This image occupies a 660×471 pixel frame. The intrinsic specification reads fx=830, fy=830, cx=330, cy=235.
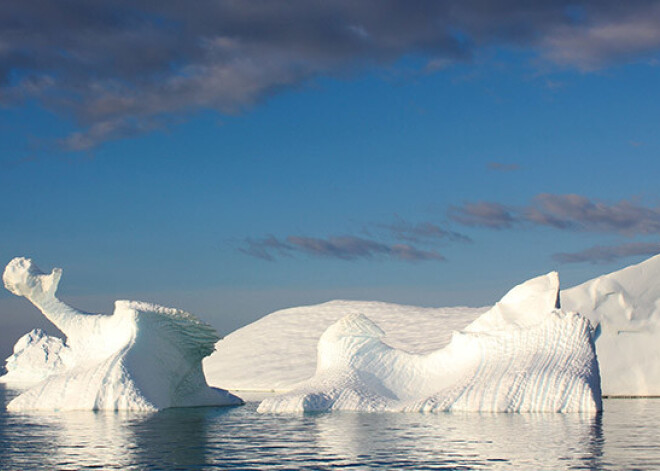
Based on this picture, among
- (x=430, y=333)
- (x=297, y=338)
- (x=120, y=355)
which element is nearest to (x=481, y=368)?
(x=120, y=355)

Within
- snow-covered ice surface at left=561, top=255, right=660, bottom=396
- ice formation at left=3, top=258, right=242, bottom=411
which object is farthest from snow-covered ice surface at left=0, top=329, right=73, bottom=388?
snow-covered ice surface at left=561, top=255, right=660, bottom=396

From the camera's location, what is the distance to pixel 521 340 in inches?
731

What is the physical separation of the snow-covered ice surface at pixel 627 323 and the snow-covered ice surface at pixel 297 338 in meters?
7.27

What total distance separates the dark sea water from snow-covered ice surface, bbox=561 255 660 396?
32.5 ft

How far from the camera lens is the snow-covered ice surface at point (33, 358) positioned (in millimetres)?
63975

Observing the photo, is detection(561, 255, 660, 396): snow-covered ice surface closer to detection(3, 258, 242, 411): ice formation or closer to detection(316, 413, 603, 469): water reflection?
detection(316, 413, 603, 469): water reflection

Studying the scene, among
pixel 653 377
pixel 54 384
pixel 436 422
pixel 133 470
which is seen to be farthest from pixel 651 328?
pixel 133 470

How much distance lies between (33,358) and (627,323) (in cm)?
5080

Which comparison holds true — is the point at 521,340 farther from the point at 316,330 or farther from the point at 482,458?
the point at 316,330

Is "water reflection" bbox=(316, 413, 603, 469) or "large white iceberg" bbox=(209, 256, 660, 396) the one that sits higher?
"large white iceberg" bbox=(209, 256, 660, 396)

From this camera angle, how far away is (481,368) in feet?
61.3

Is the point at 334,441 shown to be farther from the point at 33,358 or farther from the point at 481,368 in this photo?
the point at 33,358

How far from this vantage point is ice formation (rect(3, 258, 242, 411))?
19.5 m

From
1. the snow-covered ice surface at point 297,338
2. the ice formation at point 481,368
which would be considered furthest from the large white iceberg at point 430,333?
the ice formation at point 481,368
